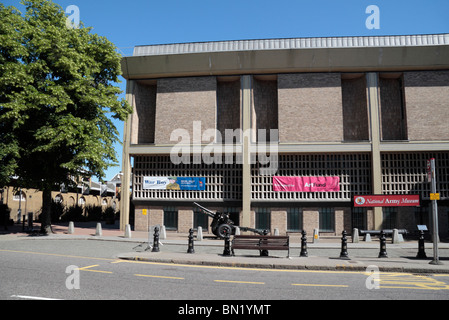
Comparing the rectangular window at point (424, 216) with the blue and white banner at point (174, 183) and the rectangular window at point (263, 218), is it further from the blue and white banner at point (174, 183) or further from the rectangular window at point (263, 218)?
the blue and white banner at point (174, 183)

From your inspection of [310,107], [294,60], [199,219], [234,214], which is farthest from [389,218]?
[199,219]

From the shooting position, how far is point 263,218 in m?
25.1

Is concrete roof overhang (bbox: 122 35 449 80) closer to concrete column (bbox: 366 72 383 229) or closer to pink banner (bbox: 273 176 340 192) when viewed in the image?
concrete column (bbox: 366 72 383 229)

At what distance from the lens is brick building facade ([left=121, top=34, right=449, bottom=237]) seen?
24.0m

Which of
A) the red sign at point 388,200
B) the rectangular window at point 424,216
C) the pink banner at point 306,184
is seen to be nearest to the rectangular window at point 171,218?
the pink banner at point 306,184

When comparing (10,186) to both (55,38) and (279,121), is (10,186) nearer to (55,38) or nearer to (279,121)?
(55,38)

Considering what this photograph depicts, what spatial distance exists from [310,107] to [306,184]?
5.84m

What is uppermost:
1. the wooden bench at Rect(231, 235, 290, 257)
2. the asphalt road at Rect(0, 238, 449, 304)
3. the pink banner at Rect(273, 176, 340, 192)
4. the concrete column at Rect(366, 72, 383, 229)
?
the concrete column at Rect(366, 72, 383, 229)

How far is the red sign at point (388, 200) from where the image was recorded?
20406 mm

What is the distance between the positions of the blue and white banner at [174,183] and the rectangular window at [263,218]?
4.67m

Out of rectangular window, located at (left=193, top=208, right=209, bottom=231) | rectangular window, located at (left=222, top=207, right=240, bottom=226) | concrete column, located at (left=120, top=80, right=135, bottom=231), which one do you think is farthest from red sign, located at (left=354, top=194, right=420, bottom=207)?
concrete column, located at (left=120, top=80, right=135, bottom=231)

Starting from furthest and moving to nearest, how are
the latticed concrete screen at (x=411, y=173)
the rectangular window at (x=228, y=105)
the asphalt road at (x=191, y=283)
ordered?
the rectangular window at (x=228, y=105)
the latticed concrete screen at (x=411, y=173)
the asphalt road at (x=191, y=283)

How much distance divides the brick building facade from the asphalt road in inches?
581
